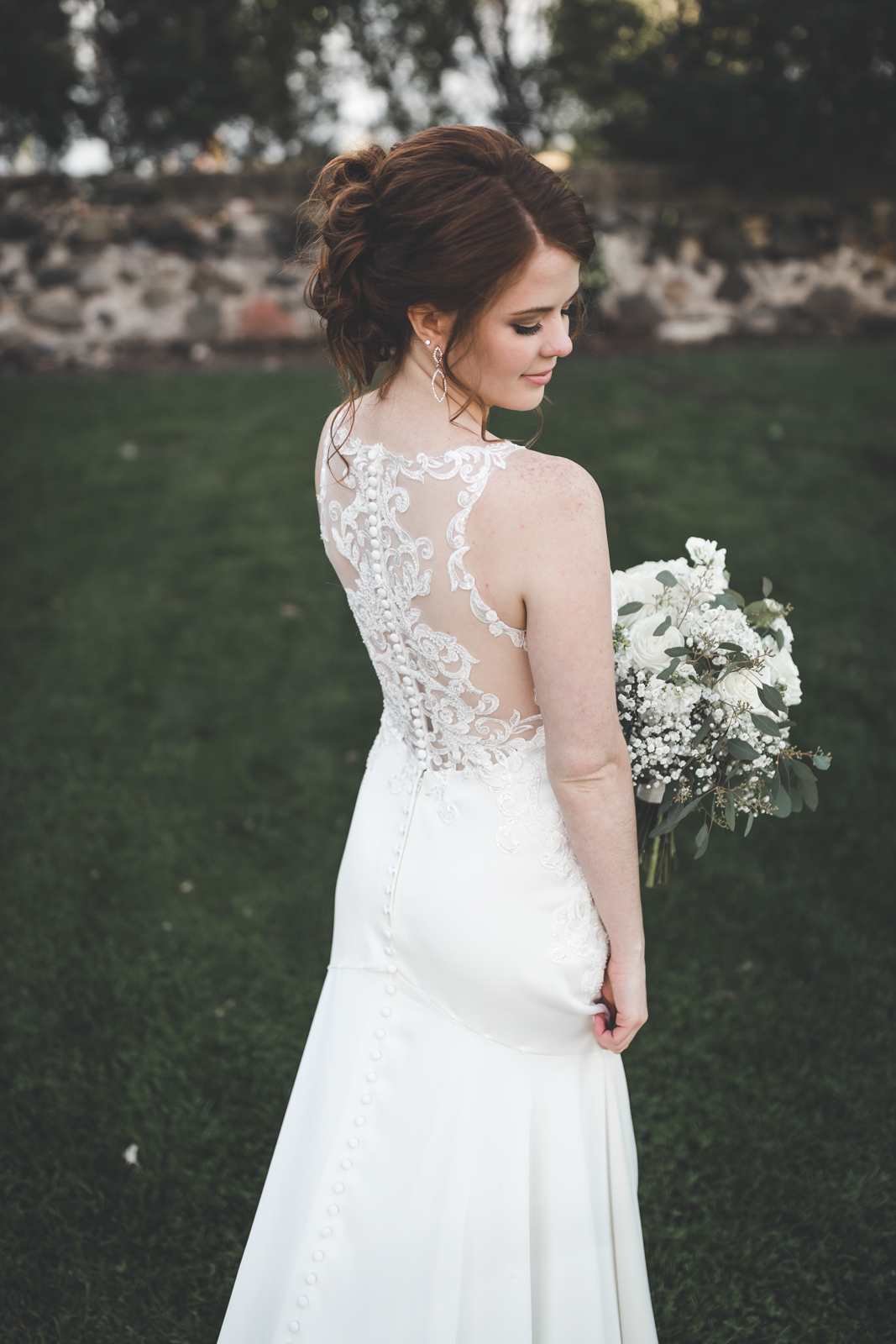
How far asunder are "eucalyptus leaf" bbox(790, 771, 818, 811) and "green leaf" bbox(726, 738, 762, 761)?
0.41 feet

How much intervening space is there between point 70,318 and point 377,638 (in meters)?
9.10

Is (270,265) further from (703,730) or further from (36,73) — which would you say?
(703,730)

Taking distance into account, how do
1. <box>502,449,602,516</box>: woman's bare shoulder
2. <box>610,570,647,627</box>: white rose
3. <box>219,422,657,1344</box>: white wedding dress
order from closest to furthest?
1. <box>502,449,602,516</box>: woman's bare shoulder
2. <box>219,422,657,1344</box>: white wedding dress
3. <box>610,570,647,627</box>: white rose

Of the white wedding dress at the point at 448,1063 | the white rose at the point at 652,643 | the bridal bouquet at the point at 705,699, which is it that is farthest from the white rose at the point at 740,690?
Result: the white wedding dress at the point at 448,1063

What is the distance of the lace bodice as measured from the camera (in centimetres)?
150

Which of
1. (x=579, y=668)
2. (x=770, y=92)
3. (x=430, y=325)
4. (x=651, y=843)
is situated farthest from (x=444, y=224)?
(x=770, y=92)

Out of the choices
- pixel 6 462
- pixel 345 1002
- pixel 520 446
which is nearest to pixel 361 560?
pixel 520 446

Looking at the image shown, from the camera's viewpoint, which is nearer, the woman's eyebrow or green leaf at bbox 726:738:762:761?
the woman's eyebrow

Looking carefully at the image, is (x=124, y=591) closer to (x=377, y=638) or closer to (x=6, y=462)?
(x=6, y=462)

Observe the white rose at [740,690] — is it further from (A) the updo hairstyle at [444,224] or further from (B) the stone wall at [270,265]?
(B) the stone wall at [270,265]

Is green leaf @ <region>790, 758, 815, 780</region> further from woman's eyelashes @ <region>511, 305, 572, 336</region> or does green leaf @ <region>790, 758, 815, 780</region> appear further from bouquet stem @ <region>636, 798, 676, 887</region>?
woman's eyelashes @ <region>511, 305, 572, 336</region>

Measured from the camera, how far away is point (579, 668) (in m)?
1.47

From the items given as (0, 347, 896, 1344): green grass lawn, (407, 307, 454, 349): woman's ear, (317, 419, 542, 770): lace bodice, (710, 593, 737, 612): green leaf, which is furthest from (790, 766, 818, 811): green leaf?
(0, 347, 896, 1344): green grass lawn

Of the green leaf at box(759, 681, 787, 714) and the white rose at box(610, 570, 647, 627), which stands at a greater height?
the white rose at box(610, 570, 647, 627)
